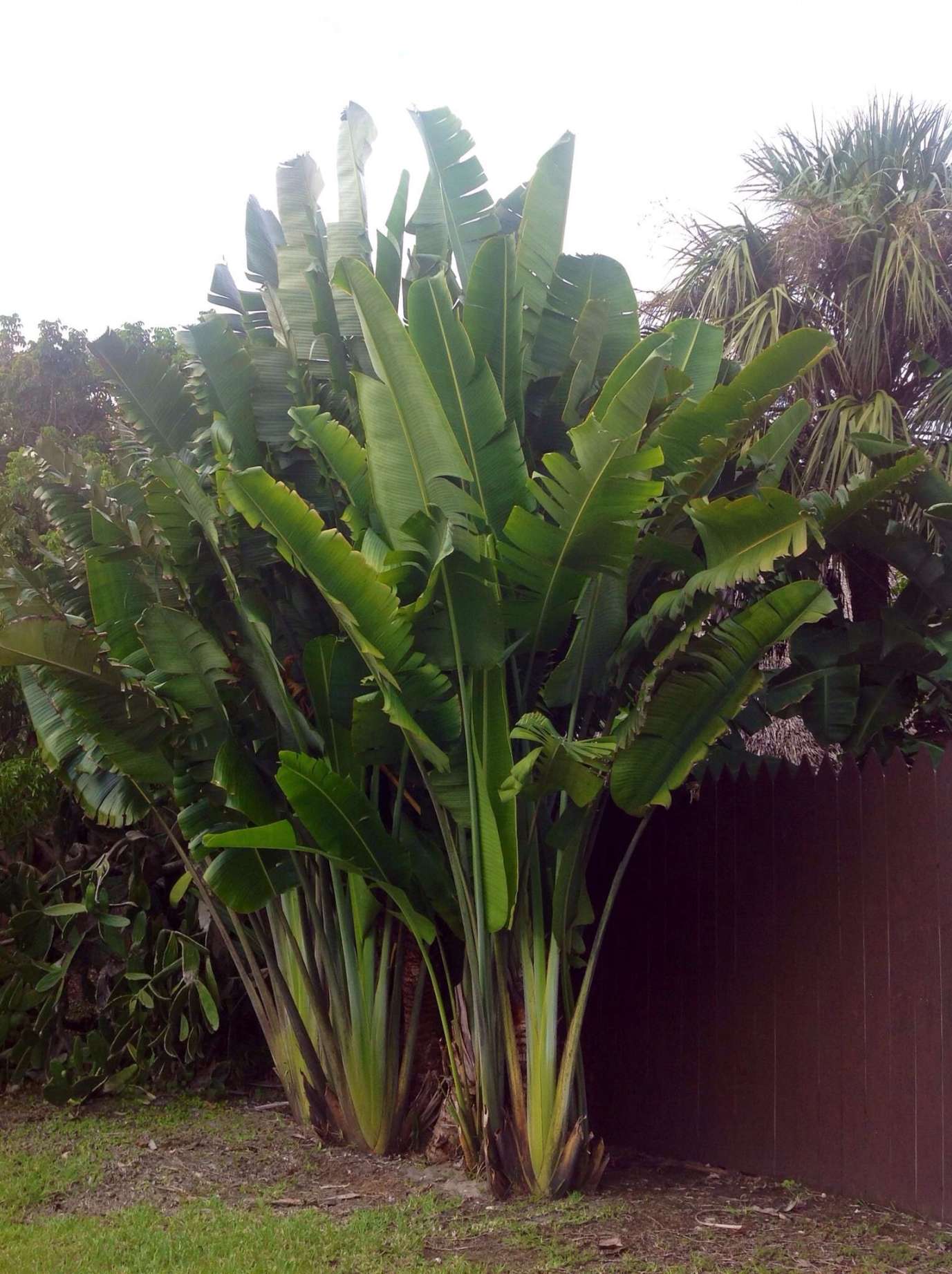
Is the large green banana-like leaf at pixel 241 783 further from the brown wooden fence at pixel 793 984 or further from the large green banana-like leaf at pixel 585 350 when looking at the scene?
the large green banana-like leaf at pixel 585 350

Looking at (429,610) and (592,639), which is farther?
(592,639)

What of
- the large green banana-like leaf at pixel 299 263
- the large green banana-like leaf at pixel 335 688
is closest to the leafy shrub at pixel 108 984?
the large green banana-like leaf at pixel 335 688

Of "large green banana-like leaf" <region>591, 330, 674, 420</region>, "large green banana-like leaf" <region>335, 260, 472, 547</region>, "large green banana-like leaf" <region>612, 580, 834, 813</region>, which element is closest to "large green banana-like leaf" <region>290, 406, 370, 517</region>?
"large green banana-like leaf" <region>335, 260, 472, 547</region>

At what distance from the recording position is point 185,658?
6.20 m

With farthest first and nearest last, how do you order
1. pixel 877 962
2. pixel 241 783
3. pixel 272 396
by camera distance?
pixel 272 396 < pixel 241 783 < pixel 877 962

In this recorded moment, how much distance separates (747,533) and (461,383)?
1.60m

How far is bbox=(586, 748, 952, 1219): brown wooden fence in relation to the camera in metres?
5.40

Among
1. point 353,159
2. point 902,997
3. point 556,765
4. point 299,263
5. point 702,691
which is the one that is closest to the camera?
point 702,691

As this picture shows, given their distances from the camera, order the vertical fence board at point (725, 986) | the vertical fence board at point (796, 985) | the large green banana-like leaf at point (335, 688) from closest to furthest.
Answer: the vertical fence board at point (796, 985)
the large green banana-like leaf at point (335, 688)
the vertical fence board at point (725, 986)

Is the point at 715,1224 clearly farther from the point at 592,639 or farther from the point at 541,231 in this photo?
the point at 541,231

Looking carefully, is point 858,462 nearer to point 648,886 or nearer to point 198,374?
point 648,886

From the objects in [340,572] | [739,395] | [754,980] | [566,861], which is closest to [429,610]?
[340,572]

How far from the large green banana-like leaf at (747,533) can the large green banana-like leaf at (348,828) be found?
1.93 m

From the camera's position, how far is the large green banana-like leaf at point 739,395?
216 inches
